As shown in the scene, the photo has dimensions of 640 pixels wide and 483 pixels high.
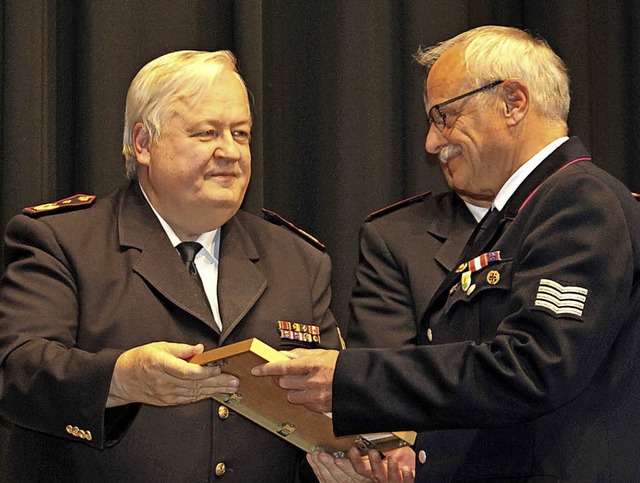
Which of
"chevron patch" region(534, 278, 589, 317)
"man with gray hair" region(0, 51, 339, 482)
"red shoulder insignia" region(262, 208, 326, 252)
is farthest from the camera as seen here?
"red shoulder insignia" region(262, 208, 326, 252)

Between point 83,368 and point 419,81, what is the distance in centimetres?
157

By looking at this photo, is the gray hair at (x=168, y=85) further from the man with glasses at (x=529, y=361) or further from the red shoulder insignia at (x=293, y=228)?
the man with glasses at (x=529, y=361)

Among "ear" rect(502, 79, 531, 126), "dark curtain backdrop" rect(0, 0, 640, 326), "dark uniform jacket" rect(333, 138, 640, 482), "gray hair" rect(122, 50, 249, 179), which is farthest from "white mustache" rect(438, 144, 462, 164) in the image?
"dark curtain backdrop" rect(0, 0, 640, 326)

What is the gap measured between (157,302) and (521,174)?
31.7 inches

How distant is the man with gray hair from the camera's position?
7.02 ft

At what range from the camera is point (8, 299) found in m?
2.27

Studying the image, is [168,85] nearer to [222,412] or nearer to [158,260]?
[158,260]

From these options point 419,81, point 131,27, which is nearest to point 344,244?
point 419,81

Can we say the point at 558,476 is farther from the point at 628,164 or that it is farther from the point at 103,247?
the point at 628,164

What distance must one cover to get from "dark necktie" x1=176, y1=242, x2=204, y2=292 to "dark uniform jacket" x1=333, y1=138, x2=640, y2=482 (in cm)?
67

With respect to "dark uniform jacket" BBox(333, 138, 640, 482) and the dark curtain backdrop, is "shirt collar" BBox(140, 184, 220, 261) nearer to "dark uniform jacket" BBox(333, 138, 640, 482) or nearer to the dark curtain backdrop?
the dark curtain backdrop

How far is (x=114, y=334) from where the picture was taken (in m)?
2.30

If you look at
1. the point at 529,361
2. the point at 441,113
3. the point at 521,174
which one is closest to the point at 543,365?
the point at 529,361

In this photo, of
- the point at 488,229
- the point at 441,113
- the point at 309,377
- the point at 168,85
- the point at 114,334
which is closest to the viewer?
the point at 309,377
